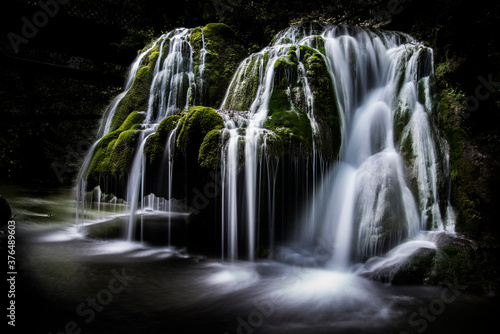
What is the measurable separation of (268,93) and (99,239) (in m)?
5.17

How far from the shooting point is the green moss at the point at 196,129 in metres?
5.23

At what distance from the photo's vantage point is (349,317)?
11.8 feet

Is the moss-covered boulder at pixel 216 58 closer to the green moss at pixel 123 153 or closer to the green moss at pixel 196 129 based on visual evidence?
the green moss at pixel 123 153

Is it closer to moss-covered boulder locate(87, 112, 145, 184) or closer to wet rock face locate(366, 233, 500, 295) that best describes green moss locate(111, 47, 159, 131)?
moss-covered boulder locate(87, 112, 145, 184)

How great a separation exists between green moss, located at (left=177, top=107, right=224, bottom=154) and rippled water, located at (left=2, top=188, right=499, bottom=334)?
213 centimetres

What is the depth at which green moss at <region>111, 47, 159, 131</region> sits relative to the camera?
843cm

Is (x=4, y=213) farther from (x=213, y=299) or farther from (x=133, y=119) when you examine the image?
(x=213, y=299)

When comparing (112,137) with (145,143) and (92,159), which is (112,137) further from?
(145,143)

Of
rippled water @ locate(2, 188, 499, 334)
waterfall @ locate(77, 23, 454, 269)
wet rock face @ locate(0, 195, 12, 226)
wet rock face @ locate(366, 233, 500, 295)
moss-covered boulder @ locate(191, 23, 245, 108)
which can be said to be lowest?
rippled water @ locate(2, 188, 499, 334)

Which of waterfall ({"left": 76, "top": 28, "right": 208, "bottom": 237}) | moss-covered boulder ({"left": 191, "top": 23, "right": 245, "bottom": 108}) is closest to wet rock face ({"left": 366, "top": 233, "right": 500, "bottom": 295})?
waterfall ({"left": 76, "top": 28, "right": 208, "bottom": 237})

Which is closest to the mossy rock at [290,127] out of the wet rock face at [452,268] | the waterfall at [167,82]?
the wet rock face at [452,268]

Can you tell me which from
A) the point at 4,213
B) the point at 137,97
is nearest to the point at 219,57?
the point at 137,97

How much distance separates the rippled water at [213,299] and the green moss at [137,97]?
4.16m

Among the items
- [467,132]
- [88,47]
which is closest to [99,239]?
[467,132]
